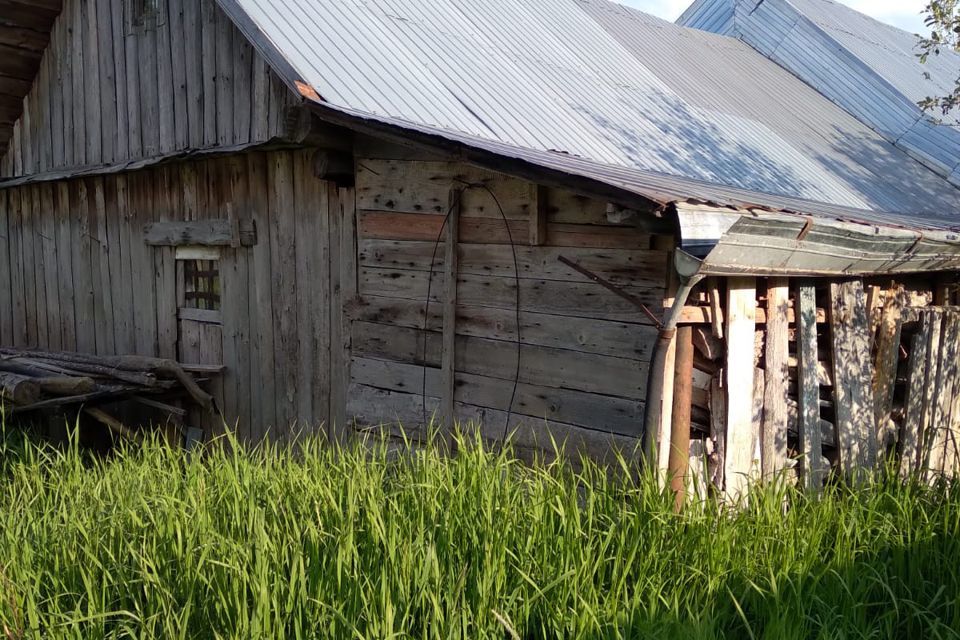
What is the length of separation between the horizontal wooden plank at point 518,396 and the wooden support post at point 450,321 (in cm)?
5

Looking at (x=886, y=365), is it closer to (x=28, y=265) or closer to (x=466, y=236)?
(x=466, y=236)

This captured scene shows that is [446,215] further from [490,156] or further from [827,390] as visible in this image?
[827,390]

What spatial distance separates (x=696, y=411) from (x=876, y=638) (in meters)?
1.93

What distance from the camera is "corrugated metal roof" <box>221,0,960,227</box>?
6328 mm

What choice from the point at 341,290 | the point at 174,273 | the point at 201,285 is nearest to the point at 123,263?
the point at 174,273

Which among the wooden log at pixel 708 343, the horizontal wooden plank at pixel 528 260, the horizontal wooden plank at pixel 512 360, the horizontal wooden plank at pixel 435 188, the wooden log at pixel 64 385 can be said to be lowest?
the wooden log at pixel 64 385

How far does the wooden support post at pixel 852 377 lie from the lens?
5883 millimetres

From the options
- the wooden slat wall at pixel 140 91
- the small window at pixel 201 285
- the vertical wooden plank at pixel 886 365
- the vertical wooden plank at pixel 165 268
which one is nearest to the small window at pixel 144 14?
the wooden slat wall at pixel 140 91

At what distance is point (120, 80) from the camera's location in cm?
843

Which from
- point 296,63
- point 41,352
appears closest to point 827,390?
point 296,63

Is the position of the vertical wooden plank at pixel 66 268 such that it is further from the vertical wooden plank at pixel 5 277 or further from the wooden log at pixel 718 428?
the wooden log at pixel 718 428

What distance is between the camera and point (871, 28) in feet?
51.4

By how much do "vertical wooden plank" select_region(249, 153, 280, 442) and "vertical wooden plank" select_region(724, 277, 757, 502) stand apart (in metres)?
3.67

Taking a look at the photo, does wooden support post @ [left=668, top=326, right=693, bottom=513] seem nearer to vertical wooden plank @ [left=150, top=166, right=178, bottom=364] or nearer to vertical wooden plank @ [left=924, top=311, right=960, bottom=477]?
vertical wooden plank @ [left=924, top=311, right=960, bottom=477]
